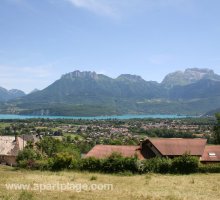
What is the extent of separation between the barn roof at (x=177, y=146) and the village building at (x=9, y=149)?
99.1 feet

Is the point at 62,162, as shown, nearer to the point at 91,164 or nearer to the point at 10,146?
the point at 91,164

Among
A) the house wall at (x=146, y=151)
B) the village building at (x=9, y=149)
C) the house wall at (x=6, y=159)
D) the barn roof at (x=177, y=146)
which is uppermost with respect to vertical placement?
the barn roof at (x=177, y=146)

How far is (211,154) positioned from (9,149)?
1637 inches


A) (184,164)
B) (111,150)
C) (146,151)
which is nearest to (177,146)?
(146,151)

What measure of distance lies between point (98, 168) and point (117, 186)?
1264 centimetres

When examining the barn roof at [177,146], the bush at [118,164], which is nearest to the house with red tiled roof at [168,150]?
the barn roof at [177,146]

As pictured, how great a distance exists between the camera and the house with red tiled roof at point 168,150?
170ft

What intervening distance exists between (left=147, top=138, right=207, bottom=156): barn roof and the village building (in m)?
30.2

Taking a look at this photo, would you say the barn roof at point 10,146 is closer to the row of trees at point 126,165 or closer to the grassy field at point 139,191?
the row of trees at point 126,165

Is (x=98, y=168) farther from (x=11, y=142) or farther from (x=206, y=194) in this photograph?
(x=11, y=142)

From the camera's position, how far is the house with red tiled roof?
51938mm

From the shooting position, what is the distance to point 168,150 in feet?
174

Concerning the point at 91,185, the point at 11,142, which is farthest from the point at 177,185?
the point at 11,142

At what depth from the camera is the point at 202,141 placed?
55.6 meters
